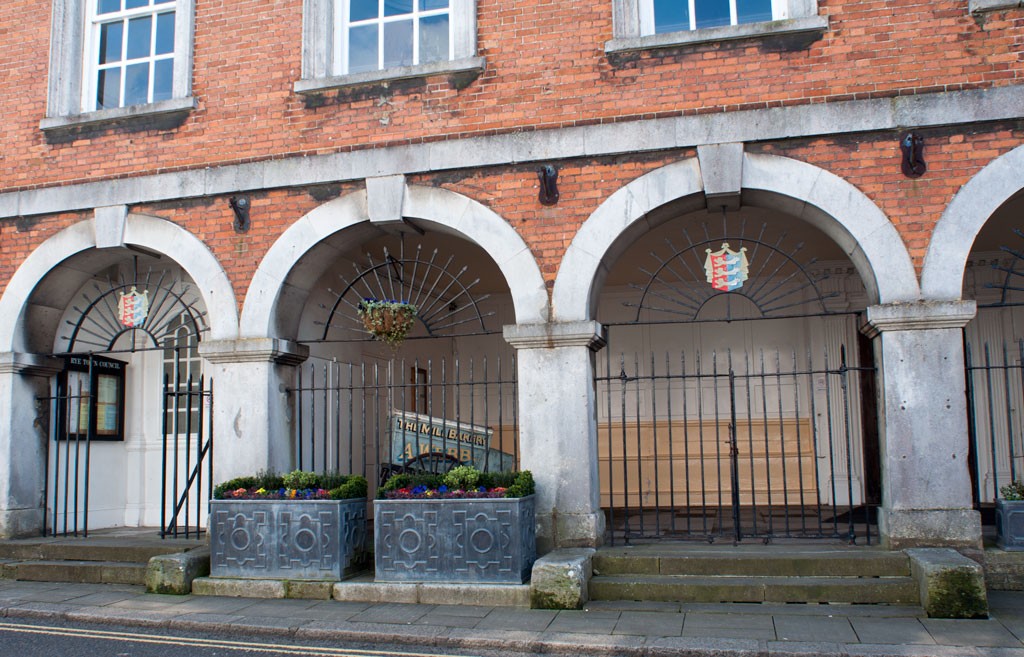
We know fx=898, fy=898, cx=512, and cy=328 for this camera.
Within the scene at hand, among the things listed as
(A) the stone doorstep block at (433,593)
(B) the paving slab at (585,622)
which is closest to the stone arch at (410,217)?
(A) the stone doorstep block at (433,593)

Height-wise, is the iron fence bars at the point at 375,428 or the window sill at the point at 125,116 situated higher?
the window sill at the point at 125,116

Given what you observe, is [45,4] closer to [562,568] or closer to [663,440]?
[562,568]

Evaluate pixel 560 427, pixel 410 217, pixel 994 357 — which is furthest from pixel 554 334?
pixel 994 357

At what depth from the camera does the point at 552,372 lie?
8.02 metres

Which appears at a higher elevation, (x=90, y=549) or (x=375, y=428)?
(x=375, y=428)

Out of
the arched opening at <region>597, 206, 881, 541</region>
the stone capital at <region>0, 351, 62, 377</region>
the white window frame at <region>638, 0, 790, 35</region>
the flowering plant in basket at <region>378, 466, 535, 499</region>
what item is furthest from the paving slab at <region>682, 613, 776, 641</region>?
the stone capital at <region>0, 351, 62, 377</region>

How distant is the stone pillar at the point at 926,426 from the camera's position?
7.16m

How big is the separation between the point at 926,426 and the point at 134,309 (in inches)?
312

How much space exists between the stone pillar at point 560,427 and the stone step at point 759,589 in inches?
28.2

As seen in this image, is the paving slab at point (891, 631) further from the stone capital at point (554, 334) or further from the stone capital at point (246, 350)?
the stone capital at point (246, 350)

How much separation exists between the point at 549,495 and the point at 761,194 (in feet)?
10.7

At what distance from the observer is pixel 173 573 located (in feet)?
25.8

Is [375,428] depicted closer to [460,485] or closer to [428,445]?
[428,445]

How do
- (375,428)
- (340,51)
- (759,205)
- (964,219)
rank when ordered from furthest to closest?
(375,428)
(340,51)
(759,205)
(964,219)
